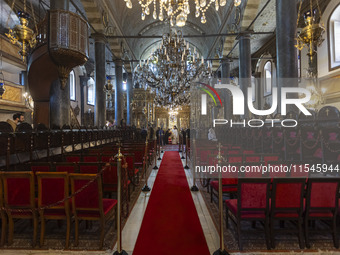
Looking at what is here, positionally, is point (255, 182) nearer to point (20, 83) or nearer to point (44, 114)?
point (44, 114)

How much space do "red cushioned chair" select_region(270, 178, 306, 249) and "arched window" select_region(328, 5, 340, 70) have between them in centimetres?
1009

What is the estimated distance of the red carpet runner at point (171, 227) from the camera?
2.31 meters

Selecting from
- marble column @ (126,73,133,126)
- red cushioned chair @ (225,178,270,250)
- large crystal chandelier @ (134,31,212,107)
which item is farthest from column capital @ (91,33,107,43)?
red cushioned chair @ (225,178,270,250)

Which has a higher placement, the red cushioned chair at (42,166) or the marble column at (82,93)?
the marble column at (82,93)

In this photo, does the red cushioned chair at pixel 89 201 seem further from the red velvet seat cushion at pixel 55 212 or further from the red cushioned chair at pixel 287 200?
the red cushioned chair at pixel 287 200

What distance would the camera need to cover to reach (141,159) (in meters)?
5.60

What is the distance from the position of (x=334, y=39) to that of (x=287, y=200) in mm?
10855

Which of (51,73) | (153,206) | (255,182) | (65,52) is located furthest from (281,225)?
(51,73)

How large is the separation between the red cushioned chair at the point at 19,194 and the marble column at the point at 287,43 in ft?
20.7

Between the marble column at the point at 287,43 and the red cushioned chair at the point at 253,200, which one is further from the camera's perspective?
the marble column at the point at 287,43

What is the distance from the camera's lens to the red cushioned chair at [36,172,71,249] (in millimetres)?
2359

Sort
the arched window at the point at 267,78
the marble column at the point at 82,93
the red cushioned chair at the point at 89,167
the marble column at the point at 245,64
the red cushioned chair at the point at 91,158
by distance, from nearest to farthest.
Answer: the red cushioned chair at the point at 89,167
the red cushioned chair at the point at 91,158
the marble column at the point at 245,64
the arched window at the point at 267,78
the marble column at the point at 82,93

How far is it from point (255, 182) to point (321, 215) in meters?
0.91

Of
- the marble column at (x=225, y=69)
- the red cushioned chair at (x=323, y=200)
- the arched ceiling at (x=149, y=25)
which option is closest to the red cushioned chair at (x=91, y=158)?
the red cushioned chair at (x=323, y=200)
